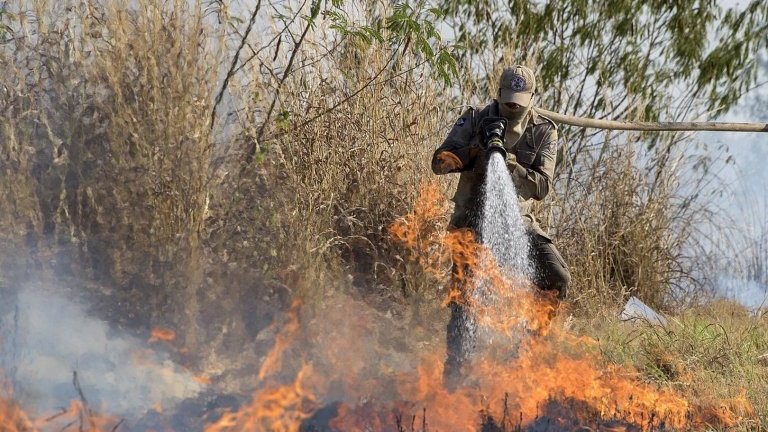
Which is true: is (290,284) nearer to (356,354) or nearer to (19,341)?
(356,354)

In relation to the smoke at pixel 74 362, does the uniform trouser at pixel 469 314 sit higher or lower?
higher

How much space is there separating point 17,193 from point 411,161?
8.50 feet

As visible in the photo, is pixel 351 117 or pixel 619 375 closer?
pixel 619 375

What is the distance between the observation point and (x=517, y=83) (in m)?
4.50

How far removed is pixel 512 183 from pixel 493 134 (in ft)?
0.99

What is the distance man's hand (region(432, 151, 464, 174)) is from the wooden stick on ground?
75cm

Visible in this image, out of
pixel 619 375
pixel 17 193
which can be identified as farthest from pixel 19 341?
pixel 619 375

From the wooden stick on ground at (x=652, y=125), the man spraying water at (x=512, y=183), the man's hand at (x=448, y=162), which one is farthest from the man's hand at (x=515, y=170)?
the wooden stick on ground at (x=652, y=125)

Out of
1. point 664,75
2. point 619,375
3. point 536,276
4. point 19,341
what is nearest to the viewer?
point 19,341

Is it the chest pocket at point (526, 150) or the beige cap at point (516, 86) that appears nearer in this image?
the beige cap at point (516, 86)

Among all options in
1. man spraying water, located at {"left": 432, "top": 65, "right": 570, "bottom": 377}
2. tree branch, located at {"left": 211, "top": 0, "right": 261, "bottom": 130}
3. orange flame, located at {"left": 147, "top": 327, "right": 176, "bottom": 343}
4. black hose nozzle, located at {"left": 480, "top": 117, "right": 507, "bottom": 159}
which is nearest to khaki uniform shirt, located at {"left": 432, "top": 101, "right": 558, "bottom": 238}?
man spraying water, located at {"left": 432, "top": 65, "right": 570, "bottom": 377}

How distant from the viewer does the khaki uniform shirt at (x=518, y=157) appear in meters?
4.54

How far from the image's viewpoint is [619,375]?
5.08m

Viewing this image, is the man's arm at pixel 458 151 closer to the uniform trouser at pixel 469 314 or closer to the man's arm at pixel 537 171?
the man's arm at pixel 537 171
